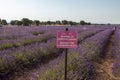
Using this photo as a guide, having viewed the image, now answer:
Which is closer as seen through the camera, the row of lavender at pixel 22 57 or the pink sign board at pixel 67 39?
the pink sign board at pixel 67 39

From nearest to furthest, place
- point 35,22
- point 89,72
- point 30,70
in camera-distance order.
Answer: point 89,72
point 30,70
point 35,22

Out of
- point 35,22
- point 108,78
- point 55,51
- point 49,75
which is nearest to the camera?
point 49,75

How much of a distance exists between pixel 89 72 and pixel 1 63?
2.26 meters

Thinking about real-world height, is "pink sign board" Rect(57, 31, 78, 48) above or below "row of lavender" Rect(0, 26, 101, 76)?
above

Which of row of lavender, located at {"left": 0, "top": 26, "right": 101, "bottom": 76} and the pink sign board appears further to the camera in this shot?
row of lavender, located at {"left": 0, "top": 26, "right": 101, "bottom": 76}

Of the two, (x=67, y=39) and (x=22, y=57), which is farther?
(x=22, y=57)

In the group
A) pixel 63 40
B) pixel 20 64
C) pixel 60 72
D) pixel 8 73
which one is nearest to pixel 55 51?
pixel 20 64

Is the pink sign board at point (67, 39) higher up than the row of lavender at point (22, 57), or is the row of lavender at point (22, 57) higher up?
the pink sign board at point (67, 39)

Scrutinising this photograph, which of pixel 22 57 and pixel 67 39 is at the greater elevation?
pixel 67 39

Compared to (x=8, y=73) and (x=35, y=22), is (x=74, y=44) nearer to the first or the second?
(x=8, y=73)

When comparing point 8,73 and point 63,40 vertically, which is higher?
point 63,40

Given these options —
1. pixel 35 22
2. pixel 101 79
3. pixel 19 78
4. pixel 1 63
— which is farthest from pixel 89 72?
pixel 35 22

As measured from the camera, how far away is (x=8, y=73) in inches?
261

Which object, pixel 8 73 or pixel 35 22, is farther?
pixel 35 22
